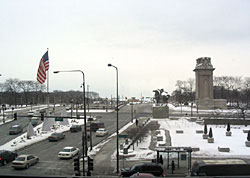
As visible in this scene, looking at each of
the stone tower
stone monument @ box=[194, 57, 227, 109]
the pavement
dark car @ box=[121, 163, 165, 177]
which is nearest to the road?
the pavement

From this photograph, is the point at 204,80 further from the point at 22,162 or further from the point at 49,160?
the point at 22,162

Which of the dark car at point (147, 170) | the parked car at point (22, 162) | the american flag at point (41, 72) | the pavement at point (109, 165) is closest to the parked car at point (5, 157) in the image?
the parked car at point (22, 162)

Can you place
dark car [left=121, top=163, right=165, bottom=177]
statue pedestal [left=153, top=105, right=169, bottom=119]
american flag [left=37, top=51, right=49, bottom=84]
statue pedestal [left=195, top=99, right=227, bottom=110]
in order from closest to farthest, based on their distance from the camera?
dark car [left=121, top=163, right=165, bottom=177] → american flag [left=37, top=51, right=49, bottom=84] → statue pedestal [left=153, top=105, right=169, bottom=119] → statue pedestal [left=195, top=99, right=227, bottom=110]

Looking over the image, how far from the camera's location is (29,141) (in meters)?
30.6

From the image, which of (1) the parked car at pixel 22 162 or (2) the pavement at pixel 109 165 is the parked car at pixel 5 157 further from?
(2) the pavement at pixel 109 165

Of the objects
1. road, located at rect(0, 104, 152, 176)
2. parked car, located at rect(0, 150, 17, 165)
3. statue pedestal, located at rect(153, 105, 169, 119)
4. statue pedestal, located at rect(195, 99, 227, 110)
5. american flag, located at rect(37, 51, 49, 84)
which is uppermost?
american flag, located at rect(37, 51, 49, 84)

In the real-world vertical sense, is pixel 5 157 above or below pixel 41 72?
below

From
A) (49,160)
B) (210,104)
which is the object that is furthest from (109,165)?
(210,104)

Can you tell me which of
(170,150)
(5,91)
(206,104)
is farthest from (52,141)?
(5,91)

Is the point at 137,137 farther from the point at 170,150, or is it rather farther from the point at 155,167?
the point at 155,167

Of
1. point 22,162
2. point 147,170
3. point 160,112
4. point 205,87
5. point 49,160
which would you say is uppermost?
point 205,87

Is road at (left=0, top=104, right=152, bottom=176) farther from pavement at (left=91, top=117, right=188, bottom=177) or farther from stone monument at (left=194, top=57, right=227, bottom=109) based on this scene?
stone monument at (left=194, top=57, right=227, bottom=109)

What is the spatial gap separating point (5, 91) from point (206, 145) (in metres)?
118

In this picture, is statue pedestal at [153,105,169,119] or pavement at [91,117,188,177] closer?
pavement at [91,117,188,177]
